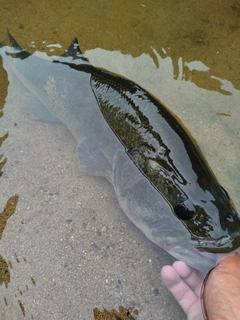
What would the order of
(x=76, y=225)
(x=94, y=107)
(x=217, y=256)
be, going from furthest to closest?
1. (x=94, y=107)
2. (x=76, y=225)
3. (x=217, y=256)

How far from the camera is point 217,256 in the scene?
2.21 m

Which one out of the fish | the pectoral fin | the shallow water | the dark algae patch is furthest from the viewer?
the pectoral fin

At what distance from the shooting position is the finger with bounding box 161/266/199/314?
2.41 meters

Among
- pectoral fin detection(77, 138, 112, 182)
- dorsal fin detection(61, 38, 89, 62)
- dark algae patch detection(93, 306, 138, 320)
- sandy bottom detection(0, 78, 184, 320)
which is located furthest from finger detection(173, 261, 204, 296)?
dorsal fin detection(61, 38, 89, 62)

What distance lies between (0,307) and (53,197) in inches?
39.9

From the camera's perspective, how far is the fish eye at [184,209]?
230 centimetres

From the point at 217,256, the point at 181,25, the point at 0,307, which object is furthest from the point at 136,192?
the point at 181,25

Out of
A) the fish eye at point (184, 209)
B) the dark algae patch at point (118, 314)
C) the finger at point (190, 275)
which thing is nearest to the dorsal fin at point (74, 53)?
the fish eye at point (184, 209)

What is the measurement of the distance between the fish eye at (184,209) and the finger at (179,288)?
41cm

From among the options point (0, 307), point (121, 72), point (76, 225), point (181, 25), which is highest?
point (181, 25)

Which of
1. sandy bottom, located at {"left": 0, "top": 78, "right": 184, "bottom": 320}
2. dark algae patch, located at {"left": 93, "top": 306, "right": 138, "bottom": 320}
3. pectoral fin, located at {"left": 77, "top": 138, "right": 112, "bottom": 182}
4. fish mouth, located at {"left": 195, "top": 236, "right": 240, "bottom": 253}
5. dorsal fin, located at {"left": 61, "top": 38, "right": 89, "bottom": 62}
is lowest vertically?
dark algae patch, located at {"left": 93, "top": 306, "right": 138, "bottom": 320}

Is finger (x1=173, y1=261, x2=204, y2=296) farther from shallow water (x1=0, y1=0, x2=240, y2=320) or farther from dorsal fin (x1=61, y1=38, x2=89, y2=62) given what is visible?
dorsal fin (x1=61, y1=38, x2=89, y2=62)

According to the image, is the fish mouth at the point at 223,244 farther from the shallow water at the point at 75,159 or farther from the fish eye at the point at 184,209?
the shallow water at the point at 75,159

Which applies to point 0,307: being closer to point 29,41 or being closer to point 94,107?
point 94,107
